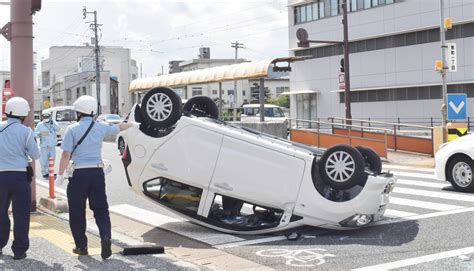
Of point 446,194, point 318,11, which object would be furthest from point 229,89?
point 446,194

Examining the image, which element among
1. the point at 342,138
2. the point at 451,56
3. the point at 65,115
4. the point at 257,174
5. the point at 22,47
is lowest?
the point at 257,174

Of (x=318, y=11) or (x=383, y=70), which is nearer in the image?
(x=383, y=70)

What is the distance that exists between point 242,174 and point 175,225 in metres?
1.75

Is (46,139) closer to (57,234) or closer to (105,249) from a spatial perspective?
(57,234)

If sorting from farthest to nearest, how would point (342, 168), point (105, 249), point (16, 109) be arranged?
point (342, 168) < point (16, 109) < point (105, 249)

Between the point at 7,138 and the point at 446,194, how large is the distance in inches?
330

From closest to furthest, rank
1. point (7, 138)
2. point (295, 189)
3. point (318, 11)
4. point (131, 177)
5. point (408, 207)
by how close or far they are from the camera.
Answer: point (7, 138) < point (295, 189) < point (131, 177) < point (408, 207) < point (318, 11)

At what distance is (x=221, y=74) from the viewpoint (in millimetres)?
25906

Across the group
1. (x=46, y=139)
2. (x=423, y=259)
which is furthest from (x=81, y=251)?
(x=46, y=139)

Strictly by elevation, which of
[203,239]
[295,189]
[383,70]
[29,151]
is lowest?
[203,239]

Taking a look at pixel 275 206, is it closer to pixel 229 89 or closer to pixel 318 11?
pixel 318 11

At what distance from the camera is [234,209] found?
7.98 meters

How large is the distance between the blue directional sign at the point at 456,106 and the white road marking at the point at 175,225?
35.8ft

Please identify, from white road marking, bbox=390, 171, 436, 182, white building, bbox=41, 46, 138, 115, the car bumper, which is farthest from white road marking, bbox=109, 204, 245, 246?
white building, bbox=41, 46, 138, 115
